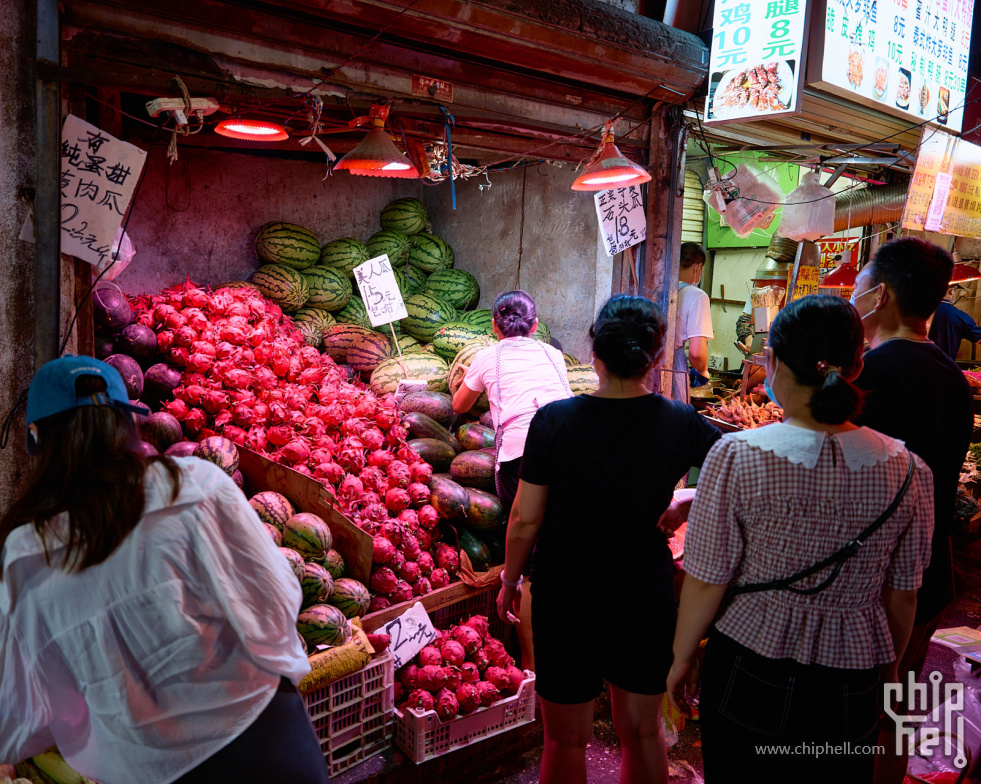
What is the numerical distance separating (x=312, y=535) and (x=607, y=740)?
87.2 inches

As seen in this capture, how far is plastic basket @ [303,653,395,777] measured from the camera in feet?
11.0

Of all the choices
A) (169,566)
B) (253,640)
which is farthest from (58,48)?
(253,640)

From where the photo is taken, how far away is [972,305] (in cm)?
1288

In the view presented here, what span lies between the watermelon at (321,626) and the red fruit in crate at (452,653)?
2.07 feet

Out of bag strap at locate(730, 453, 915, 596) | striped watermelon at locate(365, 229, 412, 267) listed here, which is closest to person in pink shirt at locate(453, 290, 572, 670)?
bag strap at locate(730, 453, 915, 596)

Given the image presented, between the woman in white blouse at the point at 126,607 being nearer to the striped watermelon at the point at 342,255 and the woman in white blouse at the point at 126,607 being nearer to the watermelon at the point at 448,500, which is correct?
the watermelon at the point at 448,500

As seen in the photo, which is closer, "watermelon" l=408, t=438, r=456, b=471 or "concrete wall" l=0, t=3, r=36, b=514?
"concrete wall" l=0, t=3, r=36, b=514

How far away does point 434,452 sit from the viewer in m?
5.04

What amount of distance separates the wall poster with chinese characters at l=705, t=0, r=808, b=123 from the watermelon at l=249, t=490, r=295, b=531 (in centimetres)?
423

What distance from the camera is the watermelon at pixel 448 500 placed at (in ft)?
14.9

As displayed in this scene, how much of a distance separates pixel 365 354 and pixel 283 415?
65.7 inches

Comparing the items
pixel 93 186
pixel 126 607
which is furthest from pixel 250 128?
pixel 126 607

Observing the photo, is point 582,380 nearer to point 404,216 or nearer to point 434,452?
point 434,452

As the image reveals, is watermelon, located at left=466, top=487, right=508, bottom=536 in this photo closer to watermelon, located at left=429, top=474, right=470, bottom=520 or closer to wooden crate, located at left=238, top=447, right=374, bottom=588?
watermelon, located at left=429, top=474, right=470, bottom=520
